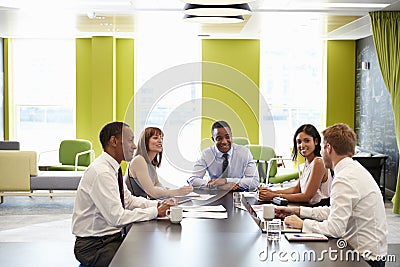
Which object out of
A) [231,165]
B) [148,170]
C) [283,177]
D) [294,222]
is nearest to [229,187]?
[231,165]

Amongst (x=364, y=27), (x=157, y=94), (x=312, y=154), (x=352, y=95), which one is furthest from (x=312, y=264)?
(x=157, y=94)

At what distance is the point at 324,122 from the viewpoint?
12258mm

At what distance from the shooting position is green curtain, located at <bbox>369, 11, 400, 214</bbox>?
8133 millimetres

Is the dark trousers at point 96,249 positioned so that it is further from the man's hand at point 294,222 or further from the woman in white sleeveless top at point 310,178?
the woman in white sleeveless top at point 310,178

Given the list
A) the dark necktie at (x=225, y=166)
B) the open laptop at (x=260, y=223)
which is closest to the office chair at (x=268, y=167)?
the dark necktie at (x=225, y=166)

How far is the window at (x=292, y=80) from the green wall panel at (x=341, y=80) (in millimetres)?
228

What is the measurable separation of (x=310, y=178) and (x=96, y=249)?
167 cm

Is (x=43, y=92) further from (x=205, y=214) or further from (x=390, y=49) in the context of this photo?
(x=205, y=214)

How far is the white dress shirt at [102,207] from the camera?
3.87m

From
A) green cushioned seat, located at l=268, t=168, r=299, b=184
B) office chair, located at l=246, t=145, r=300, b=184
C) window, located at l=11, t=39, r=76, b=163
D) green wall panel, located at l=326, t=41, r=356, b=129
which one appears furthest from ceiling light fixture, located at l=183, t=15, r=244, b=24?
window, located at l=11, t=39, r=76, b=163

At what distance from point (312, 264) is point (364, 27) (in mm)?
7568

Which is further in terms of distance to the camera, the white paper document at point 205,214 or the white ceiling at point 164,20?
the white ceiling at point 164,20

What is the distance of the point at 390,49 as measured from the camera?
8.20 meters

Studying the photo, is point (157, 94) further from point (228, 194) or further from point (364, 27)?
point (228, 194)
